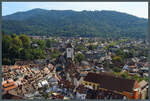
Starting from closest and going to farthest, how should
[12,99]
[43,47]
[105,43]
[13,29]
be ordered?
[12,99] → [13,29] → [43,47] → [105,43]

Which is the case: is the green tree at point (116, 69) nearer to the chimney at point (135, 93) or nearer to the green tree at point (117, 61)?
the green tree at point (117, 61)

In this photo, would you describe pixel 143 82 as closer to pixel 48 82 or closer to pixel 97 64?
pixel 97 64

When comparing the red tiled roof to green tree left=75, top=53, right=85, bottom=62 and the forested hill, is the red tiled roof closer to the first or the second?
green tree left=75, top=53, right=85, bottom=62

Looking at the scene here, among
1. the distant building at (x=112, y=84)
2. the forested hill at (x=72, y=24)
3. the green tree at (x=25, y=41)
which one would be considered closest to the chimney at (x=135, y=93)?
the distant building at (x=112, y=84)

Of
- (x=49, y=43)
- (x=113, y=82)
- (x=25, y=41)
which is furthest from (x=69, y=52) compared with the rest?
(x=113, y=82)

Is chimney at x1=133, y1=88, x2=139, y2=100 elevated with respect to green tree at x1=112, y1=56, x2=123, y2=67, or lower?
lower

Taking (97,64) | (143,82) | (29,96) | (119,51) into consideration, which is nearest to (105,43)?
(119,51)

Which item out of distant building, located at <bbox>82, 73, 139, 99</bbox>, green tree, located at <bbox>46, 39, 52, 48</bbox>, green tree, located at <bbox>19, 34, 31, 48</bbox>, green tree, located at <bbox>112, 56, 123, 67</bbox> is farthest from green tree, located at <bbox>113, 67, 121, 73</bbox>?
green tree, located at <bbox>19, 34, 31, 48</bbox>

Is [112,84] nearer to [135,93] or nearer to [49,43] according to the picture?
[135,93]
